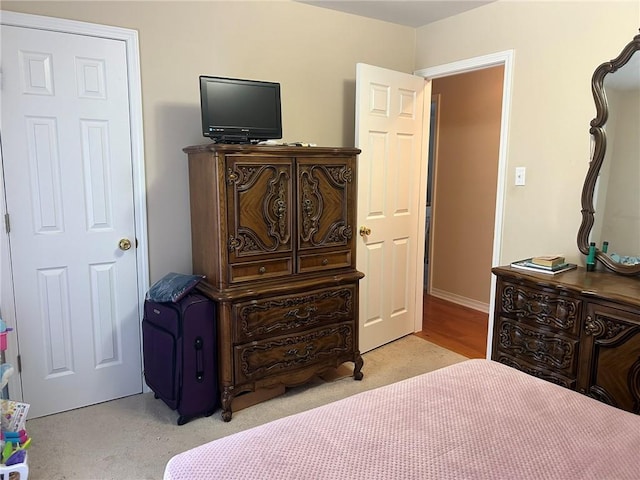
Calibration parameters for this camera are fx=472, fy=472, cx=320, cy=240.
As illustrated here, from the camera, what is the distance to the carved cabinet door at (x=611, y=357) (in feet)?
6.60

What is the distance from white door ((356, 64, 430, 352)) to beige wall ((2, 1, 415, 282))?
0.87 ft

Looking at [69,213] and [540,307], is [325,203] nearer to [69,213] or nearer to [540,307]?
[540,307]

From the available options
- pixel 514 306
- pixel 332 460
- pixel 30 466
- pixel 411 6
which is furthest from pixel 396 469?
pixel 411 6

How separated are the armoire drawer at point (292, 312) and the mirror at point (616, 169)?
4.68 ft

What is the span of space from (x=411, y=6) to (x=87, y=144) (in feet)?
7.38

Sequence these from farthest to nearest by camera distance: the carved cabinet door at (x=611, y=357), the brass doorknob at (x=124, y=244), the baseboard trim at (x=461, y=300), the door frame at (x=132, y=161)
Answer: the baseboard trim at (x=461, y=300) < the brass doorknob at (x=124, y=244) < the door frame at (x=132, y=161) < the carved cabinet door at (x=611, y=357)

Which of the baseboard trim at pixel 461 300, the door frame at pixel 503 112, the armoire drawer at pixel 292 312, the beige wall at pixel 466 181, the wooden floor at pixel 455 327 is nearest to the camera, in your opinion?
the armoire drawer at pixel 292 312

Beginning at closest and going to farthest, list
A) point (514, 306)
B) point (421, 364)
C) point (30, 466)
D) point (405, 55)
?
point (30, 466) → point (514, 306) → point (421, 364) → point (405, 55)

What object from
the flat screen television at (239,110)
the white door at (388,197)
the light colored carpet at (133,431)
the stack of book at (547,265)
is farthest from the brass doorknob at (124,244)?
the stack of book at (547,265)

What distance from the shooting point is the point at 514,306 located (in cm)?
246

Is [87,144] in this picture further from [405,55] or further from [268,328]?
[405,55]

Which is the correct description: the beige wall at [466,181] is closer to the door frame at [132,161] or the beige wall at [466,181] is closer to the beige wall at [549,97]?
the beige wall at [549,97]

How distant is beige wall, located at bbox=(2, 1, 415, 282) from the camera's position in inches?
105

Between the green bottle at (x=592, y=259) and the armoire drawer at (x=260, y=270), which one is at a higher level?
the green bottle at (x=592, y=259)
